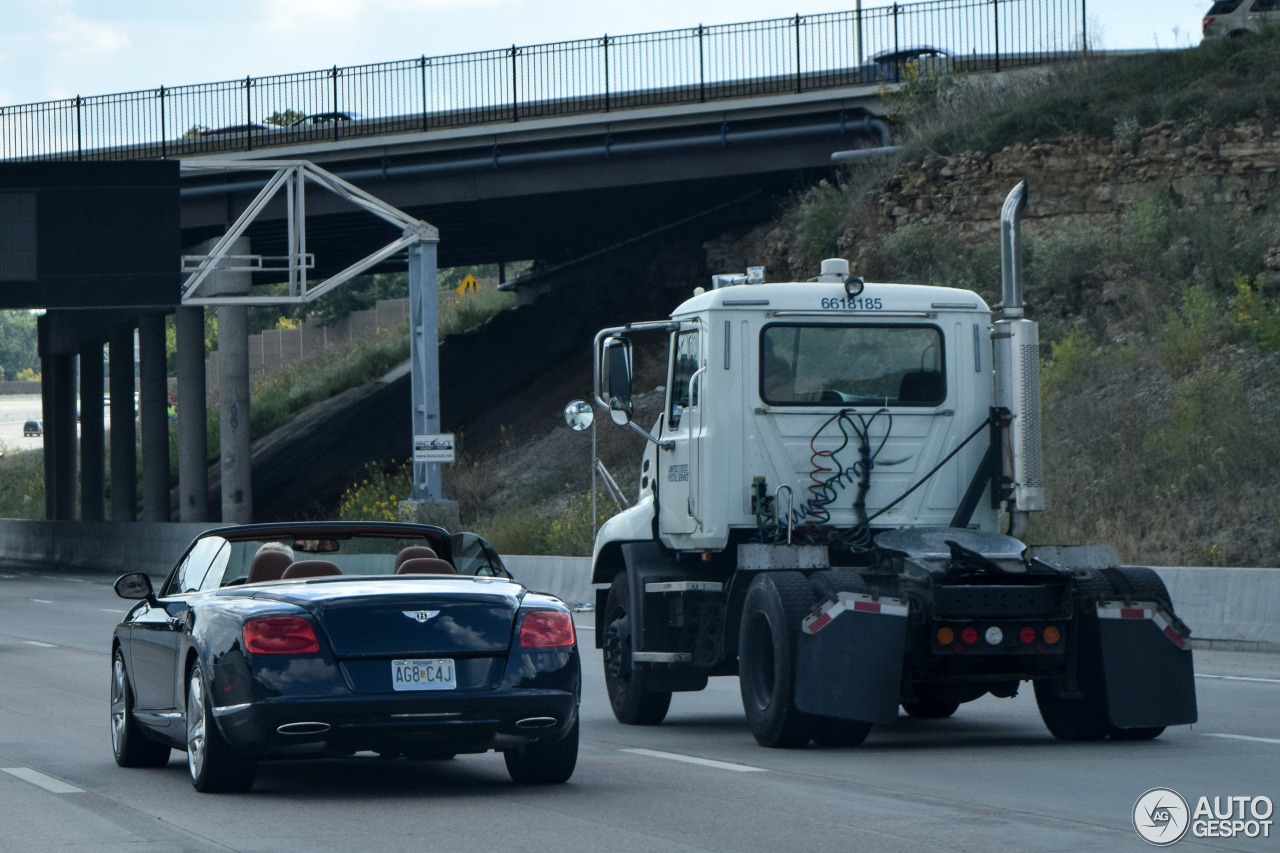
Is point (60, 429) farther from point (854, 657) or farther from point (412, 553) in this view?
point (854, 657)

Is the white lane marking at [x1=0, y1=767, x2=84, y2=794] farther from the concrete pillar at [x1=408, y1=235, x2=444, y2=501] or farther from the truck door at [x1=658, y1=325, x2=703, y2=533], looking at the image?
the concrete pillar at [x1=408, y1=235, x2=444, y2=501]

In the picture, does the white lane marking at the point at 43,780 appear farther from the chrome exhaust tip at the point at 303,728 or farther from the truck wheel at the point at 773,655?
the truck wheel at the point at 773,655

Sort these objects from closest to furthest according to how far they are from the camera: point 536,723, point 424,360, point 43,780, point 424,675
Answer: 1. point 424,675
2. point 536,723
3. point 43,780
4. point 424,360

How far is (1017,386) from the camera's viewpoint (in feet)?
38.7

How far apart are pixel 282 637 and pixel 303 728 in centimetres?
44

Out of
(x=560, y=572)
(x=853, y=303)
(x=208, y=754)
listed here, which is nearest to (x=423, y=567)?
(x=208, y=754)

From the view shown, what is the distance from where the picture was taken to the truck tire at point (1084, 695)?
35.0ft

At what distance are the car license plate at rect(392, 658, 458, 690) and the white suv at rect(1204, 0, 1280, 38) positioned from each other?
104ft

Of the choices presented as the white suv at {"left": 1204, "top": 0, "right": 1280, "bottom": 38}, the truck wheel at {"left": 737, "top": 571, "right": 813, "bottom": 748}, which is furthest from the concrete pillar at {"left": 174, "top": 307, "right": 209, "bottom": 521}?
the truck wheel at {"left": 737, "top": 571, "right": 813, "bottom": 748}

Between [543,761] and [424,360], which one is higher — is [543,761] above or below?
below

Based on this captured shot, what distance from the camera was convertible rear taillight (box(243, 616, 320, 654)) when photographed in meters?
8.45

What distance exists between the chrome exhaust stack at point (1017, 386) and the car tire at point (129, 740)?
17.8 ft

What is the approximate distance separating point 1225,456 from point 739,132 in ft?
61.7

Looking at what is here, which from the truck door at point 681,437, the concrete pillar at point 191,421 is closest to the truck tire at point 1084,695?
the truck door at point 681,437
